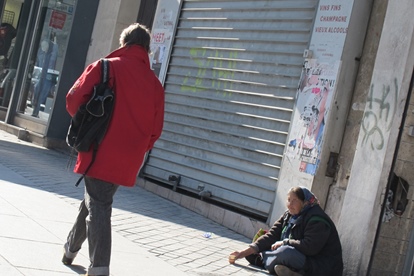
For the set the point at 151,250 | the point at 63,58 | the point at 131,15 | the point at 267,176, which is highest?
the point at 131,15

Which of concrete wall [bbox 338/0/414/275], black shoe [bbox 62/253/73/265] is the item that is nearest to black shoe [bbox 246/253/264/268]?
concrete wall [bbox 338/0/414/275]

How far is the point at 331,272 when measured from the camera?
23.7 feet

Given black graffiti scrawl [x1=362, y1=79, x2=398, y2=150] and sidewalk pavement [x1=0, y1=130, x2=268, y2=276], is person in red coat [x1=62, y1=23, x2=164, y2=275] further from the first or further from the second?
black graffiti scrawl [x1=362, y1=79, x2=398, y2=150]

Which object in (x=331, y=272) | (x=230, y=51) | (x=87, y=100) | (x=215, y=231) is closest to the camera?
(x=87, y=100)

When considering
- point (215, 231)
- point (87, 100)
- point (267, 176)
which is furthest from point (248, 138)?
point (87, 100)

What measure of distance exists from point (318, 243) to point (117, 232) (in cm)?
211

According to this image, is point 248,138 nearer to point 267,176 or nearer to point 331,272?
point 267,176

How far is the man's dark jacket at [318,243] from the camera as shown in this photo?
23.5 ft

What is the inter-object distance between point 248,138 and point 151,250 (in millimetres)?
3007

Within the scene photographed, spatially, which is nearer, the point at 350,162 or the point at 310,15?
the point at 350,162

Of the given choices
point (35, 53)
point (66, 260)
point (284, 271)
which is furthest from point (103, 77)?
point (35, 53)

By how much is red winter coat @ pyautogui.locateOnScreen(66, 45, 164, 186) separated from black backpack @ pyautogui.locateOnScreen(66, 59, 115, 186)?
0.12ft

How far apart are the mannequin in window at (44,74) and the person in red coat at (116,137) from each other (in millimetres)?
10594

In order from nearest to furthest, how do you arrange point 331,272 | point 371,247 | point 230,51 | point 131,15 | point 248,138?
point 331,272 → point 371,247 → point 248,138 → point 230,51 → point 131,15
